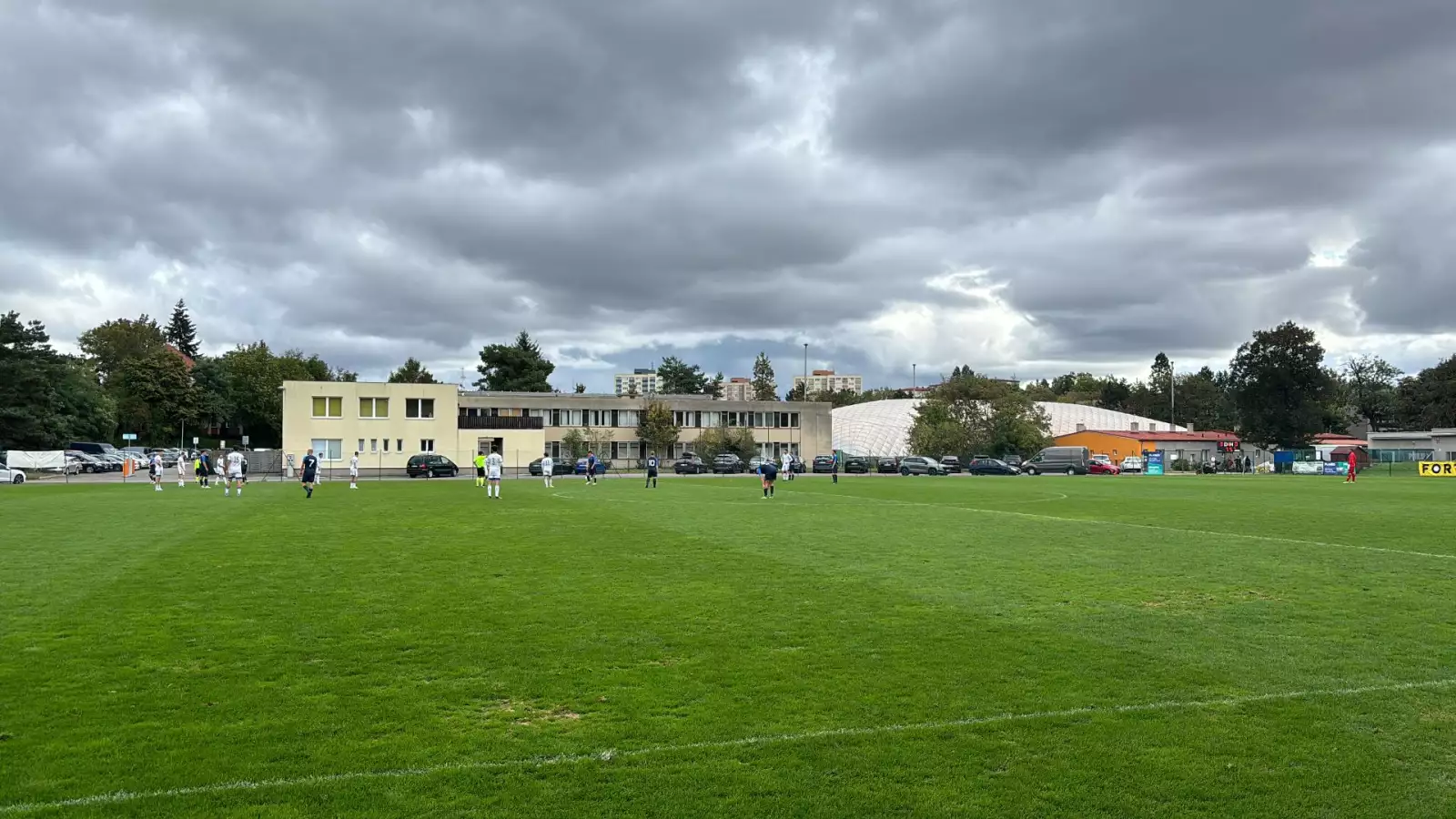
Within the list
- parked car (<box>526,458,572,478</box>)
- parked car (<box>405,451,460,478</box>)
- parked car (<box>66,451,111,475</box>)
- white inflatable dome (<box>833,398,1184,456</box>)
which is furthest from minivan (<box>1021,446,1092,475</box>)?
parked car (<box>66,451,111,475</box>)

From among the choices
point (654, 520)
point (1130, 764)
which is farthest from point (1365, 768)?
point (654, 520)

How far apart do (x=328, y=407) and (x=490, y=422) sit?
14.9 m

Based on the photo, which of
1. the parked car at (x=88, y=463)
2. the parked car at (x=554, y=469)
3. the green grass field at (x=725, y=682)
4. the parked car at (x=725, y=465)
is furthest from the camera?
the parked car at (x=725, y=465)

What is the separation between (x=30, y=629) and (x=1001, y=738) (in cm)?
1068

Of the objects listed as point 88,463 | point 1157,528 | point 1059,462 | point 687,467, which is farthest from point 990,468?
point 88,463

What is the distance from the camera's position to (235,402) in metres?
122

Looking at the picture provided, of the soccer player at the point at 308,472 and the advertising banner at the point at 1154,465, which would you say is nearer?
the soccer player at the point at 308,472

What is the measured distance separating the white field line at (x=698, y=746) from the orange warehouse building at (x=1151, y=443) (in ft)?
349

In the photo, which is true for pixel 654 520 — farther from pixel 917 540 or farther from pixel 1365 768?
pixel 1365 768

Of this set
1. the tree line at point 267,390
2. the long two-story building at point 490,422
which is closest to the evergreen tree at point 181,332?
the tree line at point 267,390

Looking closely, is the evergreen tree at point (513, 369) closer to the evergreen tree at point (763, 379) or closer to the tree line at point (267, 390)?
the tree line at point (267, 390)

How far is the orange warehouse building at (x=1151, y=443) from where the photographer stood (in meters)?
110

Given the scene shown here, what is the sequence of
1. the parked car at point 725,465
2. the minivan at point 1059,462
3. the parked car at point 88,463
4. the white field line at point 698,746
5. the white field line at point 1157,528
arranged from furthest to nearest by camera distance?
the minivan at point 1059,462
the parked car at point 725,465
the parked car at point 88,463
the white field line at point 1157,528
the white field line at point 698,746

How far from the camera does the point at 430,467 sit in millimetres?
68062
